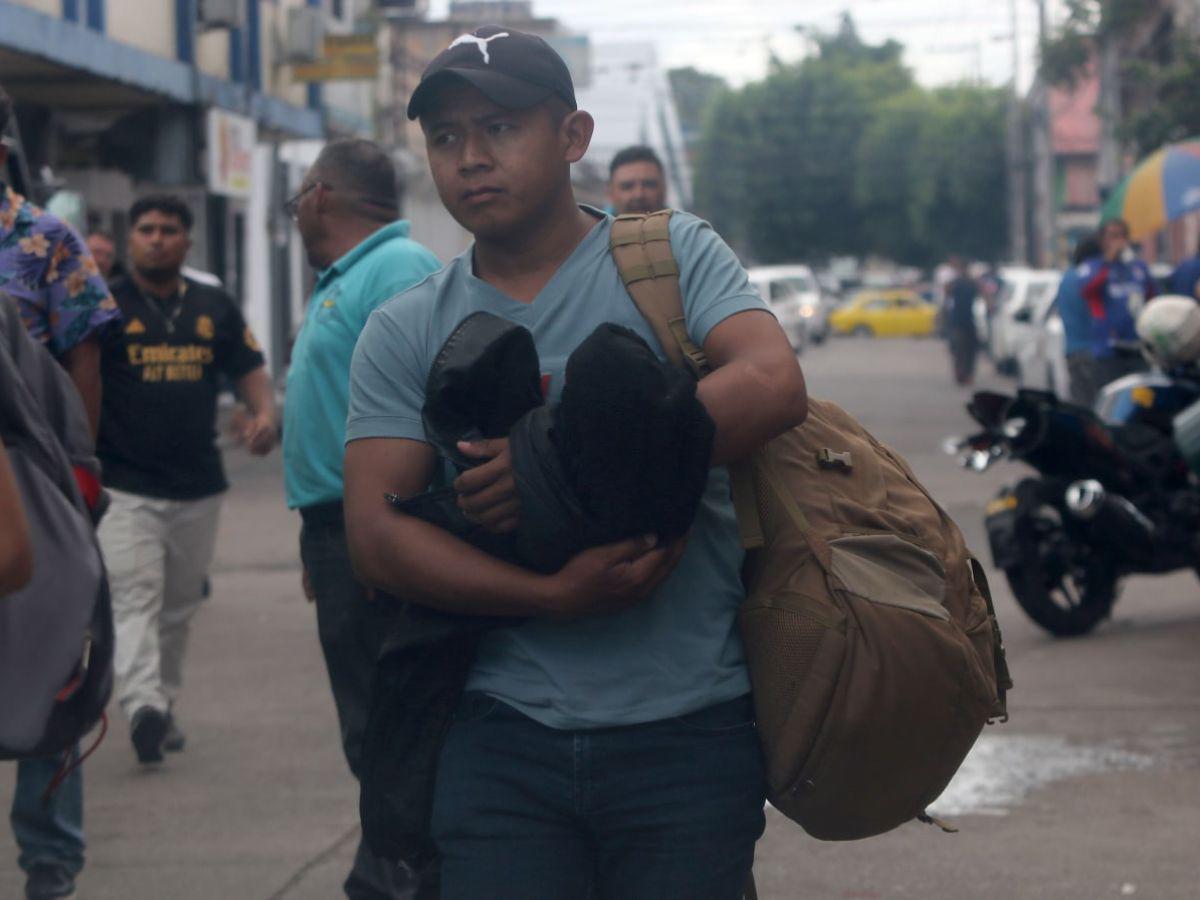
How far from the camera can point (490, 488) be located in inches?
102

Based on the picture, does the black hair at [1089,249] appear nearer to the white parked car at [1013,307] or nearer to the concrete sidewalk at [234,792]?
the concrete sidewalk at [234,792]

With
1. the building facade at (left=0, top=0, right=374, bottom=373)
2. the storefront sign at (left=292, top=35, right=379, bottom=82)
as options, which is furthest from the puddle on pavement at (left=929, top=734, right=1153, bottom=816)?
the storefront sign at (left=292, top=35, right=379, bottom=82)

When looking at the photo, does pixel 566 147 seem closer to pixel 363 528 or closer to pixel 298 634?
pixel 363 528

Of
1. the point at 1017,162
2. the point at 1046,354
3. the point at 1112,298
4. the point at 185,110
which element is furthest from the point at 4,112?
the point at 1017,162

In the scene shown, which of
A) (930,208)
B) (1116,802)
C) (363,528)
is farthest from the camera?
(930,208)

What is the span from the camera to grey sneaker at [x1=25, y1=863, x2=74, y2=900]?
471 centimetres

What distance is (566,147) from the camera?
9.37 feet

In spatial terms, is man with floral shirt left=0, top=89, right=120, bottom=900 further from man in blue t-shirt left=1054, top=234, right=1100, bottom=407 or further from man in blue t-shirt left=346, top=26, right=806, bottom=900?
man in blue t-shirt left=1054, top=234, right=1100, bottom=407

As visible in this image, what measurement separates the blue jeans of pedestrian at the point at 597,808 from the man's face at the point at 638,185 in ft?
16.8

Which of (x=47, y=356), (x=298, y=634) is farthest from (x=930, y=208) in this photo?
(x=47, y=356)

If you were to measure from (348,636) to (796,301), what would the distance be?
43.7 m

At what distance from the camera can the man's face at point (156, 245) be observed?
6922 millimetres

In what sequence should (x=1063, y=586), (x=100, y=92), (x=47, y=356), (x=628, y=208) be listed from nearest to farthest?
1. (x=47, y=356)
2. (x=628, y=208)
3. (x=1063, y=586)
4. (x=100, y=92)

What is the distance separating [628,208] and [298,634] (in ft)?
9.37
